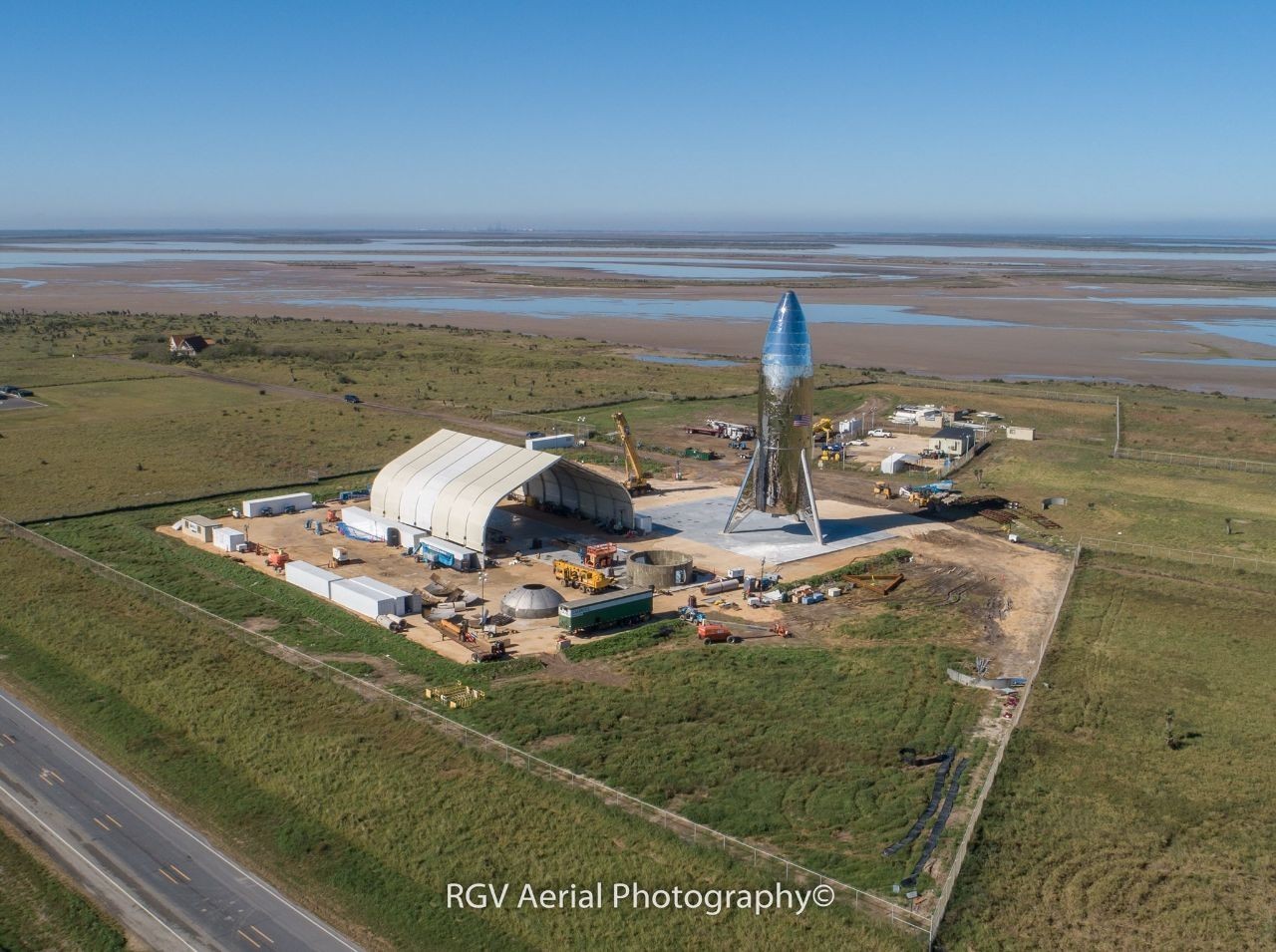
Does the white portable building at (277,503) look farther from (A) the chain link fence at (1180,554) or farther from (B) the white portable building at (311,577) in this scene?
(A) the chain link fence at (1180,554)

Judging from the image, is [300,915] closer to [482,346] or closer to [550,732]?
[550,732]

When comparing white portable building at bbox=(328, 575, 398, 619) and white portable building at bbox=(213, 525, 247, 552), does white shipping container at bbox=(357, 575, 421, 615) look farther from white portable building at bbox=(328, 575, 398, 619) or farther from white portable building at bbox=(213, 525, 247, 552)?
white portable building at bbox=(213, 525, 247, 552)

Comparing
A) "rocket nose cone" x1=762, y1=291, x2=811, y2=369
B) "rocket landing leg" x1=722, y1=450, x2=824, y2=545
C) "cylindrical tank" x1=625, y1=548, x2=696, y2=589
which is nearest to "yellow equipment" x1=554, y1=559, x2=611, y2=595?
"cylindrical tank" x1=625, y1=548, x2=696, y2=589

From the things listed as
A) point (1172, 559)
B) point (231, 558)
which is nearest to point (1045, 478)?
point (1172, 559)

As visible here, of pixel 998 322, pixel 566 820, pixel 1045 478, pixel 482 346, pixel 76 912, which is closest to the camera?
pixel 76 912

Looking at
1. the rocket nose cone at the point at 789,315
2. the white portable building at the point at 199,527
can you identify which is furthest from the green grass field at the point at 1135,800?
the white portable building at the point at 199,527
